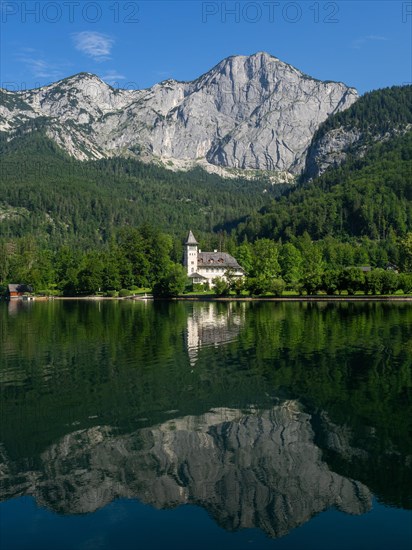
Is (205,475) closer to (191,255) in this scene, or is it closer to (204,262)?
(204,262)

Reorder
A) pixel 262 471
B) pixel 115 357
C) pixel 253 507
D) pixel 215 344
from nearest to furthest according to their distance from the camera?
pixel 253 507 < pixel 262 471 < pixel 115 357 < pixel 215 344

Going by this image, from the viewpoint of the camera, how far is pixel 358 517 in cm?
1780

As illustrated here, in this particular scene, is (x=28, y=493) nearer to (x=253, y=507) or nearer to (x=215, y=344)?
(x=253, y=507)

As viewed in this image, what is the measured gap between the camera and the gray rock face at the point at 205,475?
728 inches

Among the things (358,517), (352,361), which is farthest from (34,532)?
(352,361)

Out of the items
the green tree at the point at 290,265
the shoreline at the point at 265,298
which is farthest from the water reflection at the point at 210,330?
the green tree at the point at 290,265

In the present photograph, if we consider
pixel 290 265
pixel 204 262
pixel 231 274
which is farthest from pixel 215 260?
pixel 231 274

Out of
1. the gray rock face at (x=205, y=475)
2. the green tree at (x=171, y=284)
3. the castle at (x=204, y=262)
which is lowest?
the gray rock face at (x=205, y=475)

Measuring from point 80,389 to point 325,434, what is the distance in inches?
626

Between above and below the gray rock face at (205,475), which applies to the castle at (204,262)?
above

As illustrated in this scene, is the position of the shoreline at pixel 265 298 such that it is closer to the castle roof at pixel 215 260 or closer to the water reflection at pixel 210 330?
the water reflection at pixel 210 330

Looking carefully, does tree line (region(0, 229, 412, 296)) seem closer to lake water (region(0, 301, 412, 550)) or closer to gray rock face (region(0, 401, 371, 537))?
lake water (region(0, 301, 412, 550))

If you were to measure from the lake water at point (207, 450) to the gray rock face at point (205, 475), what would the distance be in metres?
0.07

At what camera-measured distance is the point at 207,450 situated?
2312cm
